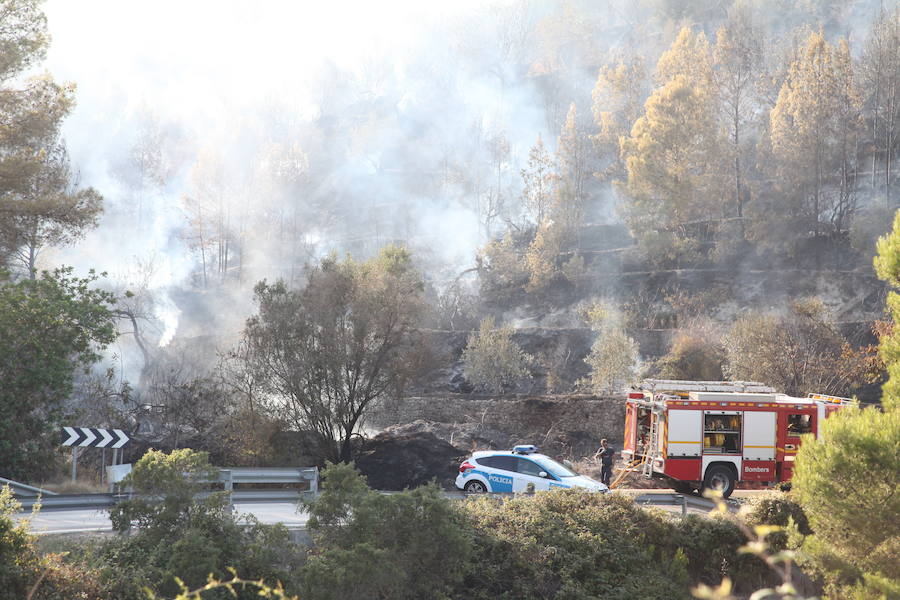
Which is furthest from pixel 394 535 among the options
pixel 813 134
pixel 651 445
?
pixel 813 134

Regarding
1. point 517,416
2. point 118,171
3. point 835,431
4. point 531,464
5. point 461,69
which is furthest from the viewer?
point 461,69

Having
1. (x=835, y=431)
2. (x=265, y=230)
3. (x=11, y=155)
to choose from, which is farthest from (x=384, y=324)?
(x=265, y=230)

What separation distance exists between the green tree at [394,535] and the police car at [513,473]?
498cm

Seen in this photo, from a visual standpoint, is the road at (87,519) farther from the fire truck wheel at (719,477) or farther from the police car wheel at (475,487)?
the fire truck wheel at (719,477)

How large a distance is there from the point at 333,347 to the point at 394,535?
12687mm

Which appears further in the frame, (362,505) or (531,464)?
(531,464)

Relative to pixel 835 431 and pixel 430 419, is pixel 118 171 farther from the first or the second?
pixel 835 431

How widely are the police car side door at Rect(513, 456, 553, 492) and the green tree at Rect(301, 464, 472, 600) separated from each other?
4908 millimetres

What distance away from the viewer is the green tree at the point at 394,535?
11430 millimetres

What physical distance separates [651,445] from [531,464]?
3.61 meters

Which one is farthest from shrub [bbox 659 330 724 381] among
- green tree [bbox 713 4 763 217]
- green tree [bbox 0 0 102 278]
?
green tree [bbox 0 0 102 278]

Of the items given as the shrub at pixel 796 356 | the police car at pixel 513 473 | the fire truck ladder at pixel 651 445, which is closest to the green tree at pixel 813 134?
the shrub at pixel 796 356

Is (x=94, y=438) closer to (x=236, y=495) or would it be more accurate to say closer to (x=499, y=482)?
(x=236, y=495)

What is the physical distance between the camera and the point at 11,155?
784 inches
